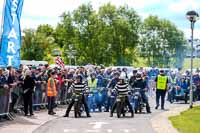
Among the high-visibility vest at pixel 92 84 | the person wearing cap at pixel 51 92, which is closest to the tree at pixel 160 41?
the high-visibility vest at pixel 92 84

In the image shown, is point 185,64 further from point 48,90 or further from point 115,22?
point 48,90

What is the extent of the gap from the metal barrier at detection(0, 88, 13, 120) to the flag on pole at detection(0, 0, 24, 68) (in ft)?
4.89

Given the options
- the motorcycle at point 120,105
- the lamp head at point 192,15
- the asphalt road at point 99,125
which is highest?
the lamp head at point 192,15

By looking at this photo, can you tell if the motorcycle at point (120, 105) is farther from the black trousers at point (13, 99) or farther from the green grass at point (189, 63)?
the green grass at point (189, 63)

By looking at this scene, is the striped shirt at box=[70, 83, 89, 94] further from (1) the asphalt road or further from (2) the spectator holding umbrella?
(2) the spectator holding umbrella

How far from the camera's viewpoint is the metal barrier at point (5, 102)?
2186 centimetres

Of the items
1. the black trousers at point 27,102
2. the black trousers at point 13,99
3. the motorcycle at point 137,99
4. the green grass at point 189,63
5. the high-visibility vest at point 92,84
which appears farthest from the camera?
the green grass at point 189,63

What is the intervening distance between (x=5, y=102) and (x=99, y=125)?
370 cm

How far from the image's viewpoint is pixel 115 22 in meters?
84.2

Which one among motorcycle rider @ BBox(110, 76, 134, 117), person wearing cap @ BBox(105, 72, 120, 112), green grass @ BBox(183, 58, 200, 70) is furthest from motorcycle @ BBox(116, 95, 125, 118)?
green grass @ BBox(183, 58, 200, 70)

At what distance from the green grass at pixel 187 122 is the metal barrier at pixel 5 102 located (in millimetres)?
6182

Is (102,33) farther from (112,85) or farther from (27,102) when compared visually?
(27,102)

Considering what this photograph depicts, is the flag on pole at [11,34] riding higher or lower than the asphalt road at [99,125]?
higher

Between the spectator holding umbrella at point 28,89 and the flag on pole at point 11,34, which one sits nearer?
the flag on pole at point 11,34
